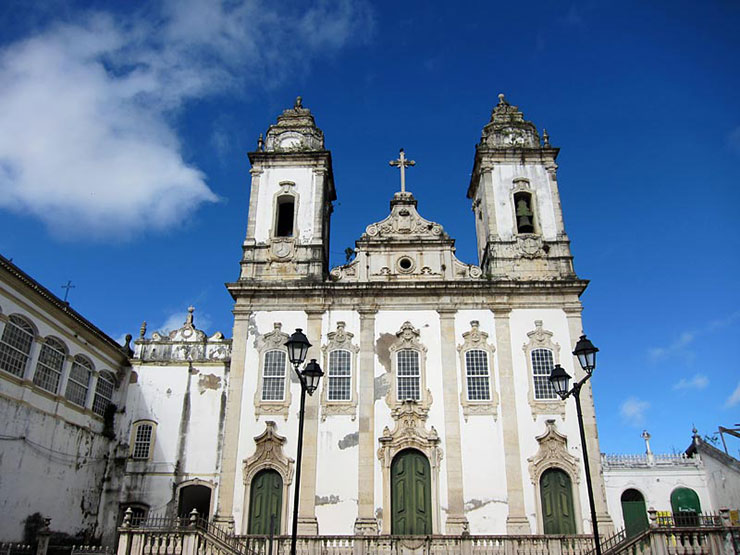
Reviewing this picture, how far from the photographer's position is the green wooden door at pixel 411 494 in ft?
60.7

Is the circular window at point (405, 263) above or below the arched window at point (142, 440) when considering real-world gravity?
above

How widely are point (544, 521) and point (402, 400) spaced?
5.52 meters

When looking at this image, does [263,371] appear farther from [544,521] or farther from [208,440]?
[544,521]

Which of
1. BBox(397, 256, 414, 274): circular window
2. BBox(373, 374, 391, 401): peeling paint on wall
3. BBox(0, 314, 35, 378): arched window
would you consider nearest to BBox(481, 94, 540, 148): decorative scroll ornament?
BBox(397, 256, 414, 274): circular window

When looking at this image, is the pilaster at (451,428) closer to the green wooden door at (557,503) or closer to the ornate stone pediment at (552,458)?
the ornate stone pediment at (552,458)

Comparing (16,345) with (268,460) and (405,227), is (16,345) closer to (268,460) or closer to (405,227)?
(268,460)

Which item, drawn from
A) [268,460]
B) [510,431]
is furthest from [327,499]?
[510,431]

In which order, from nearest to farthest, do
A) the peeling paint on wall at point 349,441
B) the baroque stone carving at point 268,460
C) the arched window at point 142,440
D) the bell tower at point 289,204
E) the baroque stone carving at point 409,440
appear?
1. the baroque stone carving at point 409,440
2. the baroque stone carving at point 268,460
3. the peeling paint on wall at point 349,441
4. the arched window at point 142,440
5. the bell tower at point 289,204

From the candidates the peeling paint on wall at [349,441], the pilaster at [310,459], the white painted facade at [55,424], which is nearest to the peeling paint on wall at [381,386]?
the peeling paint on wall at [349,441]

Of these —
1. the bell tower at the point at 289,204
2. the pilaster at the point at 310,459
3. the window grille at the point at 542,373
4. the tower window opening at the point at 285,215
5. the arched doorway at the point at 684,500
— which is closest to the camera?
the pilaster at the point at 310,459

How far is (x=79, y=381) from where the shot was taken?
67.9ft

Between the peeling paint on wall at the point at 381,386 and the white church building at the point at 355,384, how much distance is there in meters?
0.07

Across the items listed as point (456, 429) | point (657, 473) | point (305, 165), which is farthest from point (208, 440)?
point (657, 473)

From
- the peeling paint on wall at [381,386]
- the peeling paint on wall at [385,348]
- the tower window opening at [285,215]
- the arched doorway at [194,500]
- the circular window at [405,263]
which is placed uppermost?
the tower window opening at [285,215]
